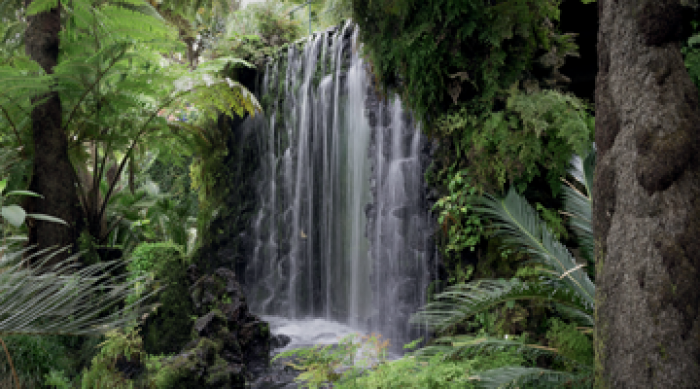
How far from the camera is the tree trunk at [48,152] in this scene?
457 cm

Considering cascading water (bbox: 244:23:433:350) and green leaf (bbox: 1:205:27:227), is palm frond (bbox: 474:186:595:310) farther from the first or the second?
green leaf (bbox: 1:205:27:227)

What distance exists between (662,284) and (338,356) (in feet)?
6.31

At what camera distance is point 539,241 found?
3.14m

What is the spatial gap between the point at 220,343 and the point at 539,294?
3634mm

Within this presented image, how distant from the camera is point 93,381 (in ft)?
10.5

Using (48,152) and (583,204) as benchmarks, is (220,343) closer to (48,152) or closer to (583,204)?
(48,152)

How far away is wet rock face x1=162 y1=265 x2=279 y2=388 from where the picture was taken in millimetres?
4301

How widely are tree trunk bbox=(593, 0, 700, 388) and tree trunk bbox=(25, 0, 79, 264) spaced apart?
504 centimetres

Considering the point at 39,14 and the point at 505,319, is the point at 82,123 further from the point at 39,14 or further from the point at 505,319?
the point at 505,319

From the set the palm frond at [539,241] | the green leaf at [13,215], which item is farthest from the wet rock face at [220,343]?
the palm frond at [539,241]

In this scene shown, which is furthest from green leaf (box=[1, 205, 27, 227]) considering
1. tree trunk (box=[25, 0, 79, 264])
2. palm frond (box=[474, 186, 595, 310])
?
palm frond (box=[474, 186, 595, 310])

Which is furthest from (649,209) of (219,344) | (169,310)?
(169,310)

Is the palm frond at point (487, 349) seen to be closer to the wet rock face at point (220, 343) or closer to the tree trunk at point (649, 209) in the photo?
the tree trunk at point (649, 209)

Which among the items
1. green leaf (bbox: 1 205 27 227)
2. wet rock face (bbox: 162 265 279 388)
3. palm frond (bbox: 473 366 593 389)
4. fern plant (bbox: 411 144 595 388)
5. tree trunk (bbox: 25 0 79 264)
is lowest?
wet rock face (bbox: 162 265 279 388)
